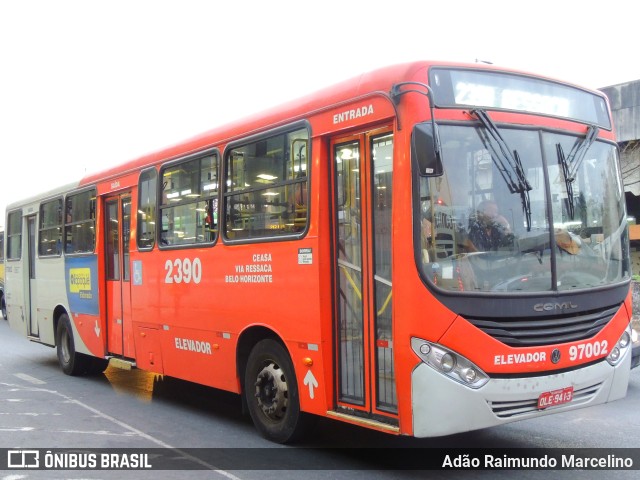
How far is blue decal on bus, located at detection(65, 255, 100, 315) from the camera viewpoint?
10467 millimetres

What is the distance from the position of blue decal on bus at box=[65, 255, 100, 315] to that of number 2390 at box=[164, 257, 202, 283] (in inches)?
93.2

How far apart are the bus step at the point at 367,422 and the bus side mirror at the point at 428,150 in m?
1.90

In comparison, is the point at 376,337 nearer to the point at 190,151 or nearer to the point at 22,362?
the point at 190,151

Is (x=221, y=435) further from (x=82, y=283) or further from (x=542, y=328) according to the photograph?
(x=82, y=283)

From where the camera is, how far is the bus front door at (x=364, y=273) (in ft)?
18.3

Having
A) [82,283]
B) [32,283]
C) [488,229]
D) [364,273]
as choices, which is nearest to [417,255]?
[488,229]

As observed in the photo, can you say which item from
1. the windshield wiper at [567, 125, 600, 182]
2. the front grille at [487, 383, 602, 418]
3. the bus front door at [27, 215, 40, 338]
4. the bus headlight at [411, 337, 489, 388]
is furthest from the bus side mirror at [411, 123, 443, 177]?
the bus front door at [27, 215, 40, 338]

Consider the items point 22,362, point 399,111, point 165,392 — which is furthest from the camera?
point 22,362

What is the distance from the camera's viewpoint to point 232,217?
290 inches

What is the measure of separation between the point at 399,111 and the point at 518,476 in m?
3.05

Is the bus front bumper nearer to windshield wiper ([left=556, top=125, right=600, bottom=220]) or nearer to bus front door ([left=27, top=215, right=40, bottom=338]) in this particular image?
windshield wiper ([left=556, top=125, right=600, bottom=220])

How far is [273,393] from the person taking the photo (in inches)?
268

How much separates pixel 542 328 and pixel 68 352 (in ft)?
28.2

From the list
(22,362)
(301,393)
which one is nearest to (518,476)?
(301,393)
